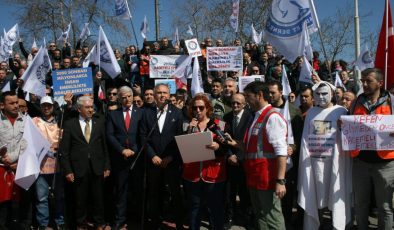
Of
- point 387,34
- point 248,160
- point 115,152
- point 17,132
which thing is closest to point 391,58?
point 387,34

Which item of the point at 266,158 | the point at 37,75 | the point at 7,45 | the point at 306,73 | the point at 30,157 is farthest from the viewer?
the point at 7,45

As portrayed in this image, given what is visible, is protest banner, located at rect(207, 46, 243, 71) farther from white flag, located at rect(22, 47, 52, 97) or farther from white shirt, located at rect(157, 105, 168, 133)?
white shirt, located at rect(157, 105, 168, 133)

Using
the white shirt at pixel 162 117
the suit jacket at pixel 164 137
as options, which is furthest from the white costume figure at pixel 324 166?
the white shirt at pixel 162 117

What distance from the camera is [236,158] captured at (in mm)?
4633

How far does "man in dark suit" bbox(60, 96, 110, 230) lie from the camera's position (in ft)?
17.2

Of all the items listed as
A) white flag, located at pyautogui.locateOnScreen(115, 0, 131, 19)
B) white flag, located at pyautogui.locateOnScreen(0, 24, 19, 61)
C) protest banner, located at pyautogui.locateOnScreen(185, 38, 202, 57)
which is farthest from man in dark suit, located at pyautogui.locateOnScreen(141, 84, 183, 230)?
white flag, located at pyautogui.locateOnScreen(0, 24, 19, 61)

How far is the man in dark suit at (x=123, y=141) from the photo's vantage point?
538 cm

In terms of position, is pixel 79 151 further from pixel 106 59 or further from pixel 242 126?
pixel 106 59

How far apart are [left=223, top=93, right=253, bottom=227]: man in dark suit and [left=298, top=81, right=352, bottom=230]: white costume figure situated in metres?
0.81

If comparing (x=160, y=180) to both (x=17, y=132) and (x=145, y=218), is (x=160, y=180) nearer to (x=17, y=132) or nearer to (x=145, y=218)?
(x=145, y=218)

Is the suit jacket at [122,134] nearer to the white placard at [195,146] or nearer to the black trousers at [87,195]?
the black trousers at [87,195]

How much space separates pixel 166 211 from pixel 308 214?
284 centimetres

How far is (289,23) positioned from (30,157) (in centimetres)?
430

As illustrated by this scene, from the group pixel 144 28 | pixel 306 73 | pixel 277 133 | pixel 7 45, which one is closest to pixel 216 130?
pixel 277 133
